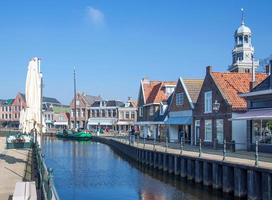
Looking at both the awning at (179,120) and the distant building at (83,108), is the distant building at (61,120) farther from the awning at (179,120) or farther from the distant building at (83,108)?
the awning at (179,120)

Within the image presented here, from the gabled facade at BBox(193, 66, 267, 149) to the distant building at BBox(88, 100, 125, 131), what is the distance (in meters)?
67.7

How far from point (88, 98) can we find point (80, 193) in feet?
305

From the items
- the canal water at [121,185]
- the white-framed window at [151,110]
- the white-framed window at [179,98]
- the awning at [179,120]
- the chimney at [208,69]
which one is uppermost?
the chimney at [208,69]

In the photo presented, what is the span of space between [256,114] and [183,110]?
16.5 m

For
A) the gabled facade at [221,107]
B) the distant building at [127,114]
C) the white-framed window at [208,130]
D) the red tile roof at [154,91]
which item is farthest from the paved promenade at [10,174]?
the distant building at [127,114]

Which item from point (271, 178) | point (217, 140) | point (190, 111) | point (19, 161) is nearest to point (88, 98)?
point (190, 111)

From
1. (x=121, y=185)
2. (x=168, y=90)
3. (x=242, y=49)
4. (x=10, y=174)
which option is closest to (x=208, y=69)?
(x=121, y=185)

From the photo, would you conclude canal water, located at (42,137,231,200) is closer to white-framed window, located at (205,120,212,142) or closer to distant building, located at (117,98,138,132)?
white-framed window, located at (205,120,212,142)

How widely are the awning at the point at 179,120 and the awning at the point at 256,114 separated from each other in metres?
10.9

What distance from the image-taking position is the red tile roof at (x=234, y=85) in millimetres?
34844

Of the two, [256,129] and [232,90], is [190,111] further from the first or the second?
[256,129]

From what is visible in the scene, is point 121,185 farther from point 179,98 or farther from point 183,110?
point 179,98

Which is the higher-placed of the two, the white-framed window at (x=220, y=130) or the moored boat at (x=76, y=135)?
the white-framed window at (x=220, y=130)

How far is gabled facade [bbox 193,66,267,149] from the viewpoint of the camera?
112ft
